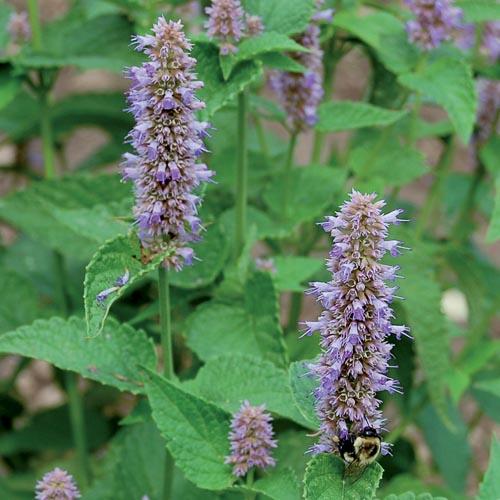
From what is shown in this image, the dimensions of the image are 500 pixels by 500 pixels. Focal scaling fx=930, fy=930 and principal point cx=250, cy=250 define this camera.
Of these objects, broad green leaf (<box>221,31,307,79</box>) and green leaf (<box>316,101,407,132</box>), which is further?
green leaf (<box>316,101,407,132</box>)

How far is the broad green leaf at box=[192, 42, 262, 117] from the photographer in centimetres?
205

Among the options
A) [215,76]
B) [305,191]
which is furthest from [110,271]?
[305,191]

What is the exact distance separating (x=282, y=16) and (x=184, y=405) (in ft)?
3.34

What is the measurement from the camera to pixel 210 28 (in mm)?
2129

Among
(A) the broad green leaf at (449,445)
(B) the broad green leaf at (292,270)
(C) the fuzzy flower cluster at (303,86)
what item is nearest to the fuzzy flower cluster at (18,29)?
(C) the fuzzy flower cluster at (303,86)

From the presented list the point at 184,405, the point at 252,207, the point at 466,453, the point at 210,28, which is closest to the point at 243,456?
the point at 184,405

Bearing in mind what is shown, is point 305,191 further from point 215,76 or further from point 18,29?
point 18,29

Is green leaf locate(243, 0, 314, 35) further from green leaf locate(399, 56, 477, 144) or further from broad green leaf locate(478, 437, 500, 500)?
broad green leaf locate(478, 437, 500, 500)

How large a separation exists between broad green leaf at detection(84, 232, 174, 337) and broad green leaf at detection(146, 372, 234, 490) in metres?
0.22

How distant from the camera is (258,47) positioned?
2082 millimetres

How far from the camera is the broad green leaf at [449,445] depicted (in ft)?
11.2

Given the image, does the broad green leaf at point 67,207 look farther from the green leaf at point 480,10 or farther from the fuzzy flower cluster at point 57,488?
the green leaf at point 480,10

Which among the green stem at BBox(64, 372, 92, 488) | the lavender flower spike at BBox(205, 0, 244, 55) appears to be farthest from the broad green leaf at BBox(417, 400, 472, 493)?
the lavender flower spike at BBox(205, 0, 244, 55)

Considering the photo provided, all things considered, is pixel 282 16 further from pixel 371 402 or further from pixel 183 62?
pixel 371 402
